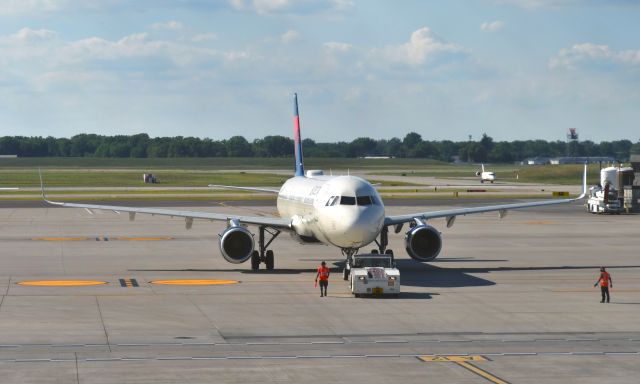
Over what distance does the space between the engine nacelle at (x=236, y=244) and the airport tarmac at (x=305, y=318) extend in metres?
1.02

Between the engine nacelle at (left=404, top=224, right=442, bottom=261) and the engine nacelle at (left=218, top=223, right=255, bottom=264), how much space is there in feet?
23.5

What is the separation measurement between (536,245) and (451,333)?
34.9 meters

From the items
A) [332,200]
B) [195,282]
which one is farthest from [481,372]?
[195,282]

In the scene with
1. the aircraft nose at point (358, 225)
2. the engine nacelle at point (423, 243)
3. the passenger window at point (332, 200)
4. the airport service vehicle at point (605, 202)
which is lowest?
the airport service vehicle at point (605, 202)

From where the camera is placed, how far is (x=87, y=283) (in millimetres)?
48094

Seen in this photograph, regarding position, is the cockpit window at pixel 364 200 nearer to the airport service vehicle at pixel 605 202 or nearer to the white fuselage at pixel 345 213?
the white fuselage at pixel 345 213

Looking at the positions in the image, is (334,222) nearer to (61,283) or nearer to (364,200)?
(364,200)

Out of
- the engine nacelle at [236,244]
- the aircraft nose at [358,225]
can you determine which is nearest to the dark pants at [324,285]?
the aircraft nose at [358,225]

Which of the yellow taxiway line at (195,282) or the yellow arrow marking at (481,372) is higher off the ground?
the yellow arrow marking at (481,372)

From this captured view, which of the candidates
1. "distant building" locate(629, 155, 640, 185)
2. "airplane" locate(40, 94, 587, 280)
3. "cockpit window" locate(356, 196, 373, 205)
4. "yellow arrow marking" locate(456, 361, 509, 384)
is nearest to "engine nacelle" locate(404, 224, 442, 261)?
"airplane" locate(40, 94, 587, 280)

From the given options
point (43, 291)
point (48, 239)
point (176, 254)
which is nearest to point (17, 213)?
point (48, 239)

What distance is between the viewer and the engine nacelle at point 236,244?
50875 mm

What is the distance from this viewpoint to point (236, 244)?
51.2 m

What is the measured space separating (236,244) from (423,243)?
853 centimetres
